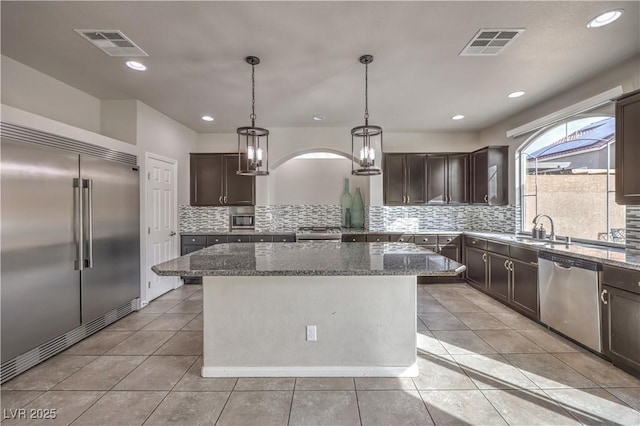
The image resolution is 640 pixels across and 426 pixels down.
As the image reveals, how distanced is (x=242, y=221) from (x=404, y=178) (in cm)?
302

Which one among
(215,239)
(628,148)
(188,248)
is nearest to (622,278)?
(628,148)

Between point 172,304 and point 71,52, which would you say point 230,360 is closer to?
point 172,304

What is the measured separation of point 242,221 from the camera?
5.55m

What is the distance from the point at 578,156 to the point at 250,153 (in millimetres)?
3841

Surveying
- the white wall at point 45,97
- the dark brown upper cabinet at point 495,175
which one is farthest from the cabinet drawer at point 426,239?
the white wall at point 45,97

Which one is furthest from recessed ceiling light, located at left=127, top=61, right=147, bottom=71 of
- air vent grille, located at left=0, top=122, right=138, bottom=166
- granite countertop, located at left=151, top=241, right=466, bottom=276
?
granite countertop, located at left=151, top=241, right=466, bottom=276

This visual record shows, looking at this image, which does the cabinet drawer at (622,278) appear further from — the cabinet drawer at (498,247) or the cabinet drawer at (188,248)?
the cabinet drawer at (188,248)

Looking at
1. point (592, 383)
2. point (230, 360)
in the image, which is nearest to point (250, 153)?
point (230, 360)

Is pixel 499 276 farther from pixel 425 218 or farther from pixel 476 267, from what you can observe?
pixel 425 218

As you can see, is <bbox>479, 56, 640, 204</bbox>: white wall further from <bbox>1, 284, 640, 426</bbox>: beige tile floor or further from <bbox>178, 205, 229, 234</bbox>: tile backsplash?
<bbox>178, 205, 229, 234</bbox>: tile backsplash

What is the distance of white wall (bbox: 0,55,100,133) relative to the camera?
9.28 ft

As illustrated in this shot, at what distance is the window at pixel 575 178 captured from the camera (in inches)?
127

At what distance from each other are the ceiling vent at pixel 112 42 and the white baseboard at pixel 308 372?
2.72 meters

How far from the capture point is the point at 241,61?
9.32ft
